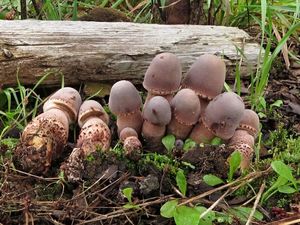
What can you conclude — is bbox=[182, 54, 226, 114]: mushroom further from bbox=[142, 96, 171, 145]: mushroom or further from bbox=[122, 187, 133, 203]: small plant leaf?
bbox=[122, 187, 133, 203]: small plant leaf

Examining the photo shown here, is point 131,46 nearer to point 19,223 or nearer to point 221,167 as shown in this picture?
point 221,167

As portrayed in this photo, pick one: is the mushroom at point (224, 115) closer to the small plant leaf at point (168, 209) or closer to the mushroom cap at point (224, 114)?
the mushroom cap at point (224, 114)

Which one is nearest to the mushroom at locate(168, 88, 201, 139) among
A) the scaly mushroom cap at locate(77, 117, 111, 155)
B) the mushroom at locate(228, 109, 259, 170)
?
the mushroom at locate(228, 109, 259, 170)

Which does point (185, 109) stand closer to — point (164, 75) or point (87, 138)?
→ point (164, 75)

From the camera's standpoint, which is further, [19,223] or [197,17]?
[197,17]

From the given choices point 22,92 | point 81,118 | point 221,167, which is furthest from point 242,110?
point 22,92

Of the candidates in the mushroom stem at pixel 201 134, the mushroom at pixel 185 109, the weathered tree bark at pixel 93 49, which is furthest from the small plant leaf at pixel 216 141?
the weathered tree bark at pixel 93 49
